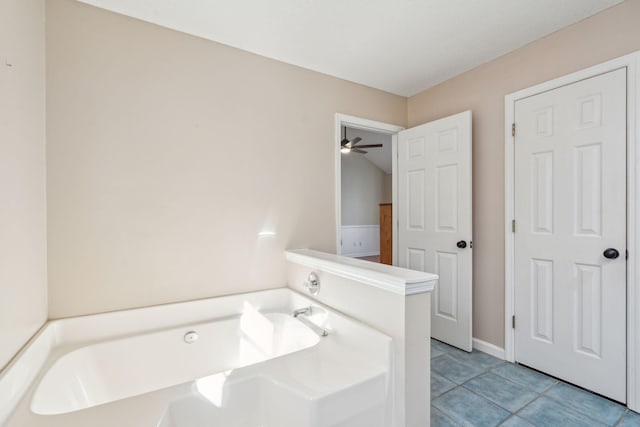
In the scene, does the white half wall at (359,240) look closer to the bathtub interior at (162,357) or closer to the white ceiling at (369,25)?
the white ceiling at (369,25)

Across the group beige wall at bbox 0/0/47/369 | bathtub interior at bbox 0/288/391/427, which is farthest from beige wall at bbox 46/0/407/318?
bathtub interior at bbox 0/288/391/427

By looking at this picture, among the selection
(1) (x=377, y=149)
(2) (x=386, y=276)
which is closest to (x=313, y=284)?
(2) (x=386, y=276)

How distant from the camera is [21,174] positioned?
131 cm

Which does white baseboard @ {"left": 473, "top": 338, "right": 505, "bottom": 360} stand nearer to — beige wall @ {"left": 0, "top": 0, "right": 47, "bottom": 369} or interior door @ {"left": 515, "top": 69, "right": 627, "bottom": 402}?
interior door @ {"left": 515, "top": 69, "right": 627, "bottom": 402}

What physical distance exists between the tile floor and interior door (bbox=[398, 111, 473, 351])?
15.2 inches

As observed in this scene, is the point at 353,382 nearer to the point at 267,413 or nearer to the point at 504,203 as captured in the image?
the point at 267,413

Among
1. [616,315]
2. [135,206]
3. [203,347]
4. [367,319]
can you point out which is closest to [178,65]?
[135,206]

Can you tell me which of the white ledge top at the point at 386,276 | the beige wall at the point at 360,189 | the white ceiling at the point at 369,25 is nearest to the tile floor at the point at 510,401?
the white ledge top at the point at 386,276

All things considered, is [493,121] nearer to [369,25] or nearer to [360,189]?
[369,25]

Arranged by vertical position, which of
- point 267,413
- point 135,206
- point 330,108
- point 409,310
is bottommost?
point 267,413

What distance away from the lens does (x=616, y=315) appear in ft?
5.64

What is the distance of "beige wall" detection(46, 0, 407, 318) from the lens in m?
1.65

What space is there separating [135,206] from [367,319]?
154cm

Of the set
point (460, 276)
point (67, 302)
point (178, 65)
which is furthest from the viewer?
point (460, 276)
